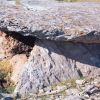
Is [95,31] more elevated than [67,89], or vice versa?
[95,31]

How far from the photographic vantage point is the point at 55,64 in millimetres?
14273

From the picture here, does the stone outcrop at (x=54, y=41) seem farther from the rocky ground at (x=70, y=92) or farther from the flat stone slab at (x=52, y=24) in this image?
the rocky ground at (x=70, y=92)

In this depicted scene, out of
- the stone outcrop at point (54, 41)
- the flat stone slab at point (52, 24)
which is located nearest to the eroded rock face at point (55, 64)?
the stone outcrop at point (54, 41)

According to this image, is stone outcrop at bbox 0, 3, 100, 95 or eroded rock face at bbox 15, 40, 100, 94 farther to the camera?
eroded rock face at bbox 15, 40, 100, 94

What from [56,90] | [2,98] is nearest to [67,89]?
[56,90]

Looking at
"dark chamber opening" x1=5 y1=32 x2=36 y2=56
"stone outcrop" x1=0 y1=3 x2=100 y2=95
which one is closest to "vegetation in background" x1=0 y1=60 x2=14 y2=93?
"stone outcrop" x1=0 y1=3 x2=100 y2=95

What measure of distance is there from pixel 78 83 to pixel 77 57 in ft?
3.83

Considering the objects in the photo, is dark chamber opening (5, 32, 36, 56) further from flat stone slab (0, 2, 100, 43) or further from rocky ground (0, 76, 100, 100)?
rocky ground (0, 76, 100, 100)

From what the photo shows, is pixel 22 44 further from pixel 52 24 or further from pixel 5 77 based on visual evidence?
pixel 52 24

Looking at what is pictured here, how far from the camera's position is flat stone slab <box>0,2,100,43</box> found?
44.1 ft

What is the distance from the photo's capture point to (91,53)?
1495 cm

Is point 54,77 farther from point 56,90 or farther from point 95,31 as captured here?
point 95,31

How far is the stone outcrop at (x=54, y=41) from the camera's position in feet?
44.4

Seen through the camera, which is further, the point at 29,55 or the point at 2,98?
the point at 29,55
